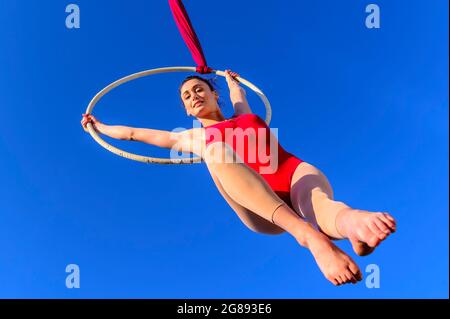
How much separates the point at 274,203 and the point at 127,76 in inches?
134

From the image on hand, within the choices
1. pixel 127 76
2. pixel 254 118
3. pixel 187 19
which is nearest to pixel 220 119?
pixel 254 118

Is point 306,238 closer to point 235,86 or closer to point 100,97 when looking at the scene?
point 235,86

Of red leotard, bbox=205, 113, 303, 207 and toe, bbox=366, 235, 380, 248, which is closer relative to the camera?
toe, bbox=366, 235, 380, 248

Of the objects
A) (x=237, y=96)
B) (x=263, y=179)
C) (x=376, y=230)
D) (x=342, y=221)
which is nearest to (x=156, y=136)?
(x=237, y=96)

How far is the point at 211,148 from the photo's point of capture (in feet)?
12.2

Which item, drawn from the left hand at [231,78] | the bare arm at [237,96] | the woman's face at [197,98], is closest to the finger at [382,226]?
the woman's face at [197,98]

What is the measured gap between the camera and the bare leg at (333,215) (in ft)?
9.99

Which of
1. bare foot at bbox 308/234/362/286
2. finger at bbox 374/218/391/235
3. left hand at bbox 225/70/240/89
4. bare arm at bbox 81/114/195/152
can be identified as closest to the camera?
finger at bbox 374/218/391/235

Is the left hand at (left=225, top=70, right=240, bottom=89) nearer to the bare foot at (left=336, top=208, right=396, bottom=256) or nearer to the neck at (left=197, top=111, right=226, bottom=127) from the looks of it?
the neck at (left=197, top=111, right=226, bottom=127)

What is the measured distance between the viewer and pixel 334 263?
3.16m

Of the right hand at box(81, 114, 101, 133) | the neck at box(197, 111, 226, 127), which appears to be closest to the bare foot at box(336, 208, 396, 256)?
the neck at box(197, 111, 226, 127)

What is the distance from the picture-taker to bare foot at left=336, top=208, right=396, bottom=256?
301 cm

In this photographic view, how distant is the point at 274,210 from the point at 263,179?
0.91ft

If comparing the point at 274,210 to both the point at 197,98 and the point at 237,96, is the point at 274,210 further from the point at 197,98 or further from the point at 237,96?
the point at 237,96
